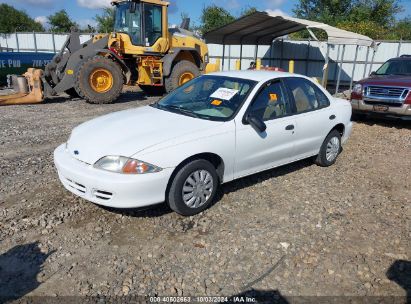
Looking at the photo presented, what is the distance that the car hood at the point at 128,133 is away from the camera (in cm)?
365

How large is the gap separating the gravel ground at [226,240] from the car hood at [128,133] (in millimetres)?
760

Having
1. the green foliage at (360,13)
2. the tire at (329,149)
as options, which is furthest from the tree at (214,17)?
the tire at (329,149)

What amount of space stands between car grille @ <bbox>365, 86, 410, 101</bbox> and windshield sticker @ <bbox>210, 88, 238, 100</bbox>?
5.63 meters

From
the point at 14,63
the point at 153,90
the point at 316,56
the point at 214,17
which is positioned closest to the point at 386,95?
the point at 153,90

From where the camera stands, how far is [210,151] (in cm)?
395

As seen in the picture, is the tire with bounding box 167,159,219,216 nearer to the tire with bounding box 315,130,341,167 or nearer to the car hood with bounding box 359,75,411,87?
the tire with bounding box 315,130,341,167

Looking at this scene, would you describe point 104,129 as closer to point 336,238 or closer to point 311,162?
point 336,238

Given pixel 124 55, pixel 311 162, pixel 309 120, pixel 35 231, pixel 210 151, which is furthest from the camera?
pixel 124 55

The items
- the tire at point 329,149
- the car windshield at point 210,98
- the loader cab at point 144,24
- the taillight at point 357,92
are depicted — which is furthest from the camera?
the loader cab at point 144,24

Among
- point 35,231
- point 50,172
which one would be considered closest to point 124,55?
point 50,172

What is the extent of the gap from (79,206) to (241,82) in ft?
8.29

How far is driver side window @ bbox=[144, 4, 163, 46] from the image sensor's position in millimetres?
11312

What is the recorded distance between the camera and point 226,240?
3611mm

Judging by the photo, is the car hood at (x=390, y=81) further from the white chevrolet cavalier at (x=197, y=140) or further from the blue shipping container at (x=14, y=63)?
the blue shipping container at (x=14, y=63)
